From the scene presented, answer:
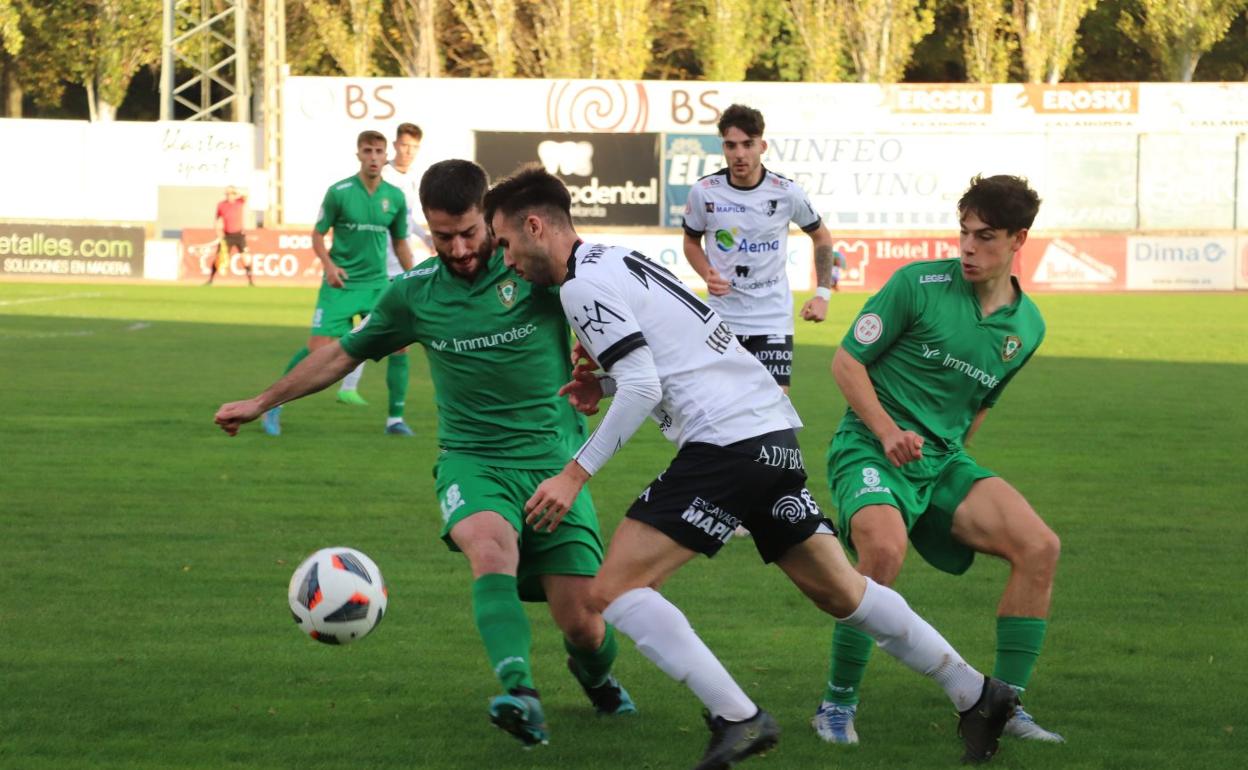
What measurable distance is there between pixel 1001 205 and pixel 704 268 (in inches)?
186

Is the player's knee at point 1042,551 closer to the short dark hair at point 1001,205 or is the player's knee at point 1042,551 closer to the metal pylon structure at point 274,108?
the short dark hair at point 1001,205

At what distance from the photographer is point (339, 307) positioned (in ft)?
42.0

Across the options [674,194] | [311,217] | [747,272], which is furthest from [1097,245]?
[747,272]

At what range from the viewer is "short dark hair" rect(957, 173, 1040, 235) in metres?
5.45

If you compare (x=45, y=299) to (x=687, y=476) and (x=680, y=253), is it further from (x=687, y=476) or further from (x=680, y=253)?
(x=687, y=476)

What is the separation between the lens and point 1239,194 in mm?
38625

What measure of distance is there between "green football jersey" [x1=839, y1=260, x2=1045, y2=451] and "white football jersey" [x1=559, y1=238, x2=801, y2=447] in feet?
2.47

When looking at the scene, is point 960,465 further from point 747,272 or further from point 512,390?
point 747,272

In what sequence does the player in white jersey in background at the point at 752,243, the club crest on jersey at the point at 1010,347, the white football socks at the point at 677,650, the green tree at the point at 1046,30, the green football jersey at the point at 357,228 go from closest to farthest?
the white football socks at the point at 677,650 → the club crest on jersey at the point at 1010,347 → the player in white jersey in background at the point at 752,243 → the green football jersey at the point at 357,228 → the green tree at the point at 1046,30

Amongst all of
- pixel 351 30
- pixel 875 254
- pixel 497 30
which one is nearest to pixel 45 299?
pixel 875 254

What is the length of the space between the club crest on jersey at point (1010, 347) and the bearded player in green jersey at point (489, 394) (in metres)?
1.42

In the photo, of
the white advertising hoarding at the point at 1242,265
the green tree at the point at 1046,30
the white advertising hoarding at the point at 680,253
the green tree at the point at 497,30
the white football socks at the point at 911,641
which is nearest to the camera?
the white football socks at the point at 911,641

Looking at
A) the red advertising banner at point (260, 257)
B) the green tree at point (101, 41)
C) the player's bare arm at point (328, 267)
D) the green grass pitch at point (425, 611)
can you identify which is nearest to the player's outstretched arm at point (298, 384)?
the green grass pitch at point (425, 611)

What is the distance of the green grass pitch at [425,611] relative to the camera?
5301 millimetres
